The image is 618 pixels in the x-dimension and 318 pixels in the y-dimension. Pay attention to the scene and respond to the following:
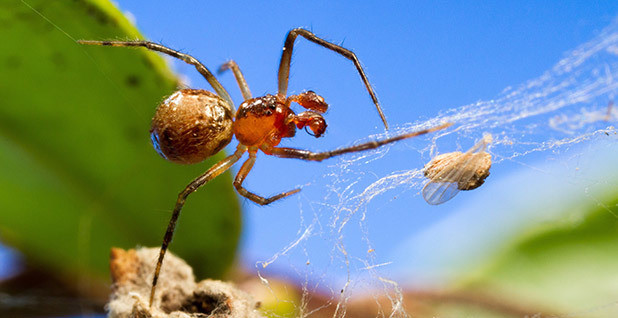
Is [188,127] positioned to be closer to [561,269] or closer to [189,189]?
[189,189]

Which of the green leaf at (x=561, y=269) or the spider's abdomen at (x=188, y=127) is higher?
the spider's abdomen at (x=188, y=127)

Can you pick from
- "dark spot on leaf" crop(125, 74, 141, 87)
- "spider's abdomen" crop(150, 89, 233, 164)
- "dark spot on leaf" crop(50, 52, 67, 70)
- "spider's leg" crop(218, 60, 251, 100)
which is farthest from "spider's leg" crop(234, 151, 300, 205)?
"dark spot on leaf" crop(50, 52, 67, 70)

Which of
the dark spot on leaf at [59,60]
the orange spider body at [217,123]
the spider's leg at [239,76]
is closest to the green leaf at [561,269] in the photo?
the orange spider body at [217,123]

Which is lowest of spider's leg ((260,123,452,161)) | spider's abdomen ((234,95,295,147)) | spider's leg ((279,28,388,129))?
spider's leg ((260,123,452,161))

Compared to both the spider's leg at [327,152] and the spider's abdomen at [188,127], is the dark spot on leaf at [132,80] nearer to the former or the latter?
the spider's abdomen at [188,127]

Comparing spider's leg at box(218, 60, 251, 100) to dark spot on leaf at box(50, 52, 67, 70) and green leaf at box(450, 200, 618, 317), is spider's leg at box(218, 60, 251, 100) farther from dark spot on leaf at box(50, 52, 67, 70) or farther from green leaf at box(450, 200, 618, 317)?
green leaf at box(450, 200, 618, 317)

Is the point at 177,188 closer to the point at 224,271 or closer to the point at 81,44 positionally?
the point at 224,271
